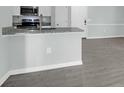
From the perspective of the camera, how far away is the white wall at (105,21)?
934cm

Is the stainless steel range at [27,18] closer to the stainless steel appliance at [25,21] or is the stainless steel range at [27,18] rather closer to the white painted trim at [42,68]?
the stainless steel appliance at [25,21]

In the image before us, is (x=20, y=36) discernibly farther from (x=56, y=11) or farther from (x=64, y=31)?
(x=56, y=11)

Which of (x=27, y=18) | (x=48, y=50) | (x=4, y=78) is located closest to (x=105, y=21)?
(x=27, y=18)

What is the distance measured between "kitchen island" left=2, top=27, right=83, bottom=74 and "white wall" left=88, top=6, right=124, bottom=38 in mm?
5333

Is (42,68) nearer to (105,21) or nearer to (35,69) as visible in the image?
(35,69)

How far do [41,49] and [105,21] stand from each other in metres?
6.79

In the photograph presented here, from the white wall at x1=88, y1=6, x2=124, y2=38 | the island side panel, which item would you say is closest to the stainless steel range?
the island side panel

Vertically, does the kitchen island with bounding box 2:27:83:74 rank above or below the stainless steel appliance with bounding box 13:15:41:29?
below

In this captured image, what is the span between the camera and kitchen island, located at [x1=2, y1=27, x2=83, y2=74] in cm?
352

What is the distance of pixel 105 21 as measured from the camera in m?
9.70

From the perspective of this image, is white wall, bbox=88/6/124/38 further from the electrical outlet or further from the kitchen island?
the electrical outlet
